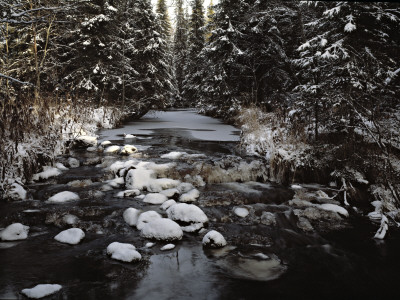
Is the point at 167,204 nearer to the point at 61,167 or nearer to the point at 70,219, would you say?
the point at 70,219

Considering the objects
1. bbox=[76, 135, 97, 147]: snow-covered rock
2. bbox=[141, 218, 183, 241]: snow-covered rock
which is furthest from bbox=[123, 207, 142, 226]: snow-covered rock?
bbox=[76, 135, 97, 147]: snow-covered rock

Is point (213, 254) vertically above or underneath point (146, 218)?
underneath

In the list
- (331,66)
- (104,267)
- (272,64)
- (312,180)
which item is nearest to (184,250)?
(104,267)

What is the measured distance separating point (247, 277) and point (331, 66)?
6808mm

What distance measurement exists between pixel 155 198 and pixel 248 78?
12.6 metres

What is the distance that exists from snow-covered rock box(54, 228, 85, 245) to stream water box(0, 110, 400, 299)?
74 millimetres

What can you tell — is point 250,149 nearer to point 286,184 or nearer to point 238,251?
point 286,184

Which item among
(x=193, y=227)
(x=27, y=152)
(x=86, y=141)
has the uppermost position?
(x=27, y=152)

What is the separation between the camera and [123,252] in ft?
10.8

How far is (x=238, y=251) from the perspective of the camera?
11.9ft

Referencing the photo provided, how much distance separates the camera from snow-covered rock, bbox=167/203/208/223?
419cm

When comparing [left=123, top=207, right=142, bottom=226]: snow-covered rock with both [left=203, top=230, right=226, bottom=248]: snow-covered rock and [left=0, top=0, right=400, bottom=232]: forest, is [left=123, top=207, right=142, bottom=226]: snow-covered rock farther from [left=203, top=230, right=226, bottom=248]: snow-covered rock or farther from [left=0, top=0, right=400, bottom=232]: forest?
[left=0, top=0, right=400, bottom=232]: forest

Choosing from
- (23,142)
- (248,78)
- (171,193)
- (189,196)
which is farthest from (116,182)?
(248,78)

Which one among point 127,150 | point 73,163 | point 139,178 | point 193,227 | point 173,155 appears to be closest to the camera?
→ point 193,227
